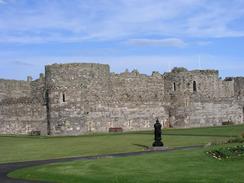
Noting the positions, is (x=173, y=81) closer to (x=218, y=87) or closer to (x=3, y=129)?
(x=218, y=87)

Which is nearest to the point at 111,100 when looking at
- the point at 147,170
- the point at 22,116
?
the point at 22,116

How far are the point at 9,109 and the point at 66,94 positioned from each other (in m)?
9.73

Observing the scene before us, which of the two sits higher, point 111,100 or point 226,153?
point 111,100

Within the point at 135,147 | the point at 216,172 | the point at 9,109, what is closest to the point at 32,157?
the point at 135,147

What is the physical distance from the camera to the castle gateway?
52.0 meters

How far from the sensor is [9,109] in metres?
58.7

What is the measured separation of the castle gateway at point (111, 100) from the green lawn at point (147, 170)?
28485 millimetres

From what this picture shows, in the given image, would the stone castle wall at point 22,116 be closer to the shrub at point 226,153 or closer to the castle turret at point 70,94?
the castle turret at point 70,94

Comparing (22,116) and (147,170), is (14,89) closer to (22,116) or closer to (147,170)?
(22,116)

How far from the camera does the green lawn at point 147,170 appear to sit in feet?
59.0

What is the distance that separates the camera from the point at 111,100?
180 ft

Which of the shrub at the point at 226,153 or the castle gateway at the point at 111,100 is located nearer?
the shrub at the point at 226,153

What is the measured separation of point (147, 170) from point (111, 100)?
115 feet

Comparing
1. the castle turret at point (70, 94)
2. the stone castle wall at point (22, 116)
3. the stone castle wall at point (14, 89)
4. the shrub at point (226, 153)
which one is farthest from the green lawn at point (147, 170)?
the stone castle wall at point (14, 89)
